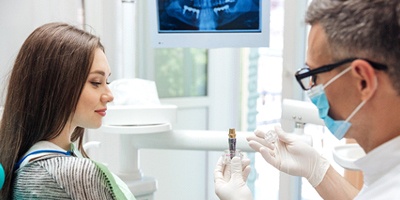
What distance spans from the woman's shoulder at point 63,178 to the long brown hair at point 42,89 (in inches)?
2.9

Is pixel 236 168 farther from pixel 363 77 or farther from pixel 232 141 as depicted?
pixel 363 77

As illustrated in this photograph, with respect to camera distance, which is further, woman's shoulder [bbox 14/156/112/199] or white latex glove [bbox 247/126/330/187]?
white latex glove [bbox 247/126/330/187]

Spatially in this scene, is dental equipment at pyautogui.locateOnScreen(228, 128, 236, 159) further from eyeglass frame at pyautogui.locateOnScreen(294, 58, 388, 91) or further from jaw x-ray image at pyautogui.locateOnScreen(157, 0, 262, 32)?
jaw x-ray image at pyautogui.locateOnScreen(157, 0, 262, 32)

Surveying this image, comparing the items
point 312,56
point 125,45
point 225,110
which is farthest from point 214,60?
point 312,56

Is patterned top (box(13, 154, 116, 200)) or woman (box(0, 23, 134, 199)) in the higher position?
woman (box(0, 23, 134, 199))

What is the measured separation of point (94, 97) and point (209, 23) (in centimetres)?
72

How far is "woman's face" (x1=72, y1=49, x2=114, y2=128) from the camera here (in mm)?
1294

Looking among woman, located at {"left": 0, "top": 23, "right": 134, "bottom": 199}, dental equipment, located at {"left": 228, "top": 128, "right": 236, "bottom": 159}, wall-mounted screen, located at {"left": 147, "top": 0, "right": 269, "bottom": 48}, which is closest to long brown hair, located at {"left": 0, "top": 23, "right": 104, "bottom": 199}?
woman, located at {"left": 0, "top": 23, "right": 134, "bottom": 199}

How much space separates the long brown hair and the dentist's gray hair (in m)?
0.68

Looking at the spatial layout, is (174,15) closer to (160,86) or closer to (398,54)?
(160,86)

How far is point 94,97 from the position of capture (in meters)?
1.30

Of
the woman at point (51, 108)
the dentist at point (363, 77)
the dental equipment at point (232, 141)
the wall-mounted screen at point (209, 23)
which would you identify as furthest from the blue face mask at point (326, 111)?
the wall-mounted screen at point (209, 23)

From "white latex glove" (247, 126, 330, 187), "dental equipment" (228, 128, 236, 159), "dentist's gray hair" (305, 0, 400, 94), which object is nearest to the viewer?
"dentist's gray hair" (305, 0, 400, 94)

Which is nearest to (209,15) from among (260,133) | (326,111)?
(260,133)
